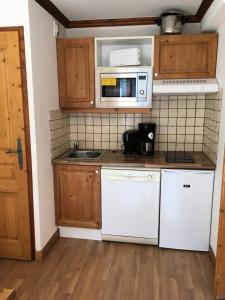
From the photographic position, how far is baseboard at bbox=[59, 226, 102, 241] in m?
2.91

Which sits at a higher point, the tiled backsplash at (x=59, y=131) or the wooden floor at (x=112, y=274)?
the tiled backsplash at (x=59, y=131)

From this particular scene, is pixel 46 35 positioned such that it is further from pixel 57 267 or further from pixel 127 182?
pixel 57 267

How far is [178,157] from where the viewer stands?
284 cm

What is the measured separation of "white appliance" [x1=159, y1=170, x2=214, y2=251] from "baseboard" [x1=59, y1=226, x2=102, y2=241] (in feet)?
2.30

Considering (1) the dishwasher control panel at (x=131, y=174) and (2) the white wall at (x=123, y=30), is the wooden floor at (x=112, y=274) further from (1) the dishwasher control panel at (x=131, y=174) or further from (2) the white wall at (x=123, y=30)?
(2) the white wall at (x=123, y=30)

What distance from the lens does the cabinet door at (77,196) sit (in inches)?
109

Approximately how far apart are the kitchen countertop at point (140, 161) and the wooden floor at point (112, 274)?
0.90 metres

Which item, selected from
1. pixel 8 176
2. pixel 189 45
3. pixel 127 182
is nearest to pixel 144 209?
pixel 127 182

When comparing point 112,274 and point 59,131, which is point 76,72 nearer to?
point 59,131

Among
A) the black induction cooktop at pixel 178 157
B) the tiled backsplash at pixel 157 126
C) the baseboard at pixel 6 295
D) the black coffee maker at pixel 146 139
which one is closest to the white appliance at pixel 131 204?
the black induction cooktop at pixel 178 157

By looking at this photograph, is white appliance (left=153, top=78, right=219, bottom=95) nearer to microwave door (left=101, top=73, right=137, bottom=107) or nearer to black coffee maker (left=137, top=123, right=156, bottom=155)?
microwave door (left=101, top=73, right=137, bottom=107)

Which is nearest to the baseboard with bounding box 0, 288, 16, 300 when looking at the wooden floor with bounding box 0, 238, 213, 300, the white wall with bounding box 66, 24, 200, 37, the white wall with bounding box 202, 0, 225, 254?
the wooden floor with bounding box 0, 238, 213, 300

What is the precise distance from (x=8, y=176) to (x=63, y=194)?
654mm

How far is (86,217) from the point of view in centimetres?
286
